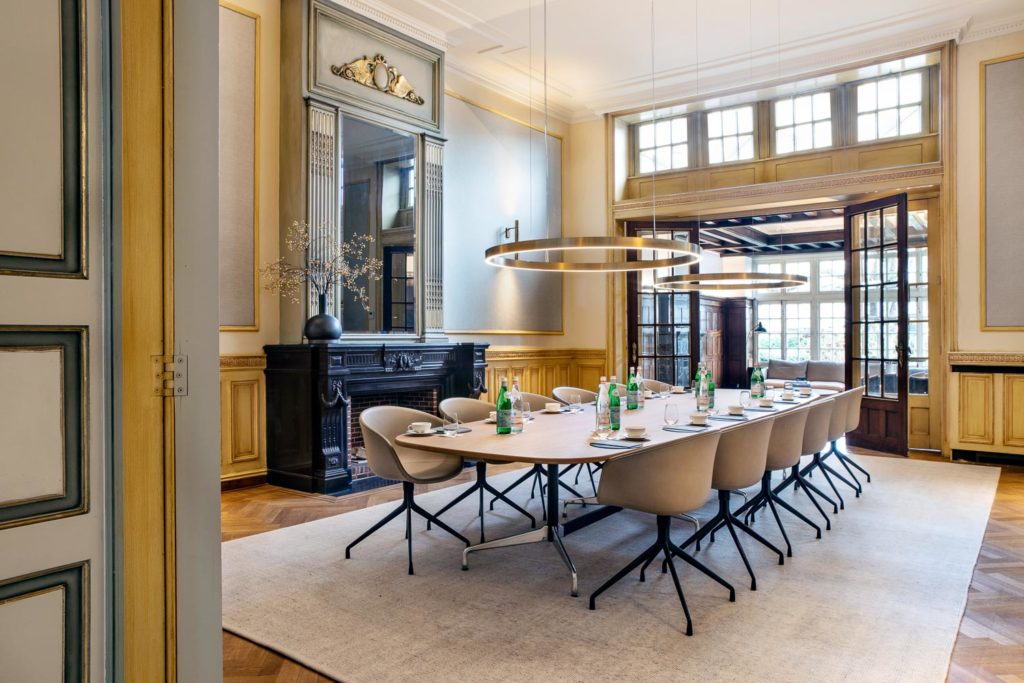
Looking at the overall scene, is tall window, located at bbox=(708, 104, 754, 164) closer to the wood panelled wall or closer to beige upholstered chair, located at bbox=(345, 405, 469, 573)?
the wood panelled wall

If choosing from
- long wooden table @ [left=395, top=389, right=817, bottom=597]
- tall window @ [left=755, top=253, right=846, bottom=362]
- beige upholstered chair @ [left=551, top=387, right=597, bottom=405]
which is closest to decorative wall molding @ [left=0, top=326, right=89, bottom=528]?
long wooden table @ [left=395, top=389, right=817, bottom=597]

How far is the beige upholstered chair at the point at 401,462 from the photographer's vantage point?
3.76m

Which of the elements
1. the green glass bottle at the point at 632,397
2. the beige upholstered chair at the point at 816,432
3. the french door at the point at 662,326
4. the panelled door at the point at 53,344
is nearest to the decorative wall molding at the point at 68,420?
the panelled door at the point at 53,344

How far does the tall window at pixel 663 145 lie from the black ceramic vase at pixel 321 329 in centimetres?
527

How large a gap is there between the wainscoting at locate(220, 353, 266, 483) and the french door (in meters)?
4.92

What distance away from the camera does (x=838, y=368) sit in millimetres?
11836

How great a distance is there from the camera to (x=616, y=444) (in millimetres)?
3318

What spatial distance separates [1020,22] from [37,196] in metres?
8.27

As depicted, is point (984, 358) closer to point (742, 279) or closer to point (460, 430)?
point (742, 279)

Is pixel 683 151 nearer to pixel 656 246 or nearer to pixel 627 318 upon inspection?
pixel 627 318

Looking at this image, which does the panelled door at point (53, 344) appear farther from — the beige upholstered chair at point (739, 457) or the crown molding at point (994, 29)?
the crown molding at point (994, 29)

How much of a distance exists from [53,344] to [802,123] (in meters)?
8.37

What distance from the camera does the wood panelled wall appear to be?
21.8ft

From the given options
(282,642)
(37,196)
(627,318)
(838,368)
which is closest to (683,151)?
(627,318)
